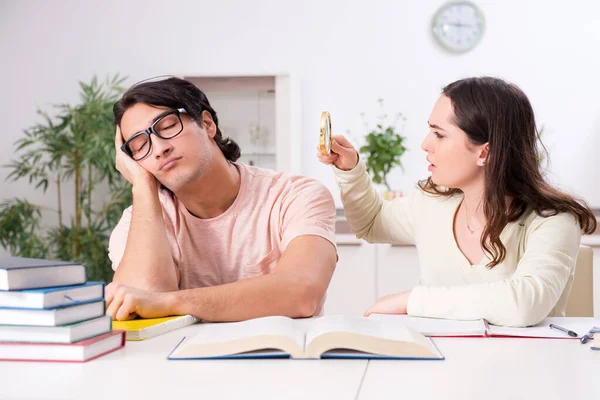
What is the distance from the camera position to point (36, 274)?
4.09ft

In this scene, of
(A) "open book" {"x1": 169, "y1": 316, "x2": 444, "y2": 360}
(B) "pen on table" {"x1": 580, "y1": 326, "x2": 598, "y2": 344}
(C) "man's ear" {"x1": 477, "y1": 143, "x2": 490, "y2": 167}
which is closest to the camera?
(A) "open book" {"x1": 169, "y1": 316, "x2": 444, "y2": 360}

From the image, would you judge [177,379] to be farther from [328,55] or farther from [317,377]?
[328,55]

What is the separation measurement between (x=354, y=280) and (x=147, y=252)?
254 centimetres

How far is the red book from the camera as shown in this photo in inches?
48.0

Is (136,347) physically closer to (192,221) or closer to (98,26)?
(192,221)

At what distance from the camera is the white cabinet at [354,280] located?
4.36 meters

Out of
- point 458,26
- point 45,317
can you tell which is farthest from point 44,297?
point 458,26

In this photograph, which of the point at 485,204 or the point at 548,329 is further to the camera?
the point at 485,204

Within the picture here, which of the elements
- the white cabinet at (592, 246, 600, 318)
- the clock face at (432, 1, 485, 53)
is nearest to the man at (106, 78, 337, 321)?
the white cabinet at (592, 246, 600, 318)

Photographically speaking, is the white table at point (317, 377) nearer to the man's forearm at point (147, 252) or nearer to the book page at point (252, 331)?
the book page at point (252, 331)

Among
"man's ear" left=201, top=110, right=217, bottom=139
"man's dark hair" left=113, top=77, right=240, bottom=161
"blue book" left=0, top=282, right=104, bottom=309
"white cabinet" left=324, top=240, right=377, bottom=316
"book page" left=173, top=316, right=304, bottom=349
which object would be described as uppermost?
"man's dark hair" left=113, top=77, right=240, bottom=161

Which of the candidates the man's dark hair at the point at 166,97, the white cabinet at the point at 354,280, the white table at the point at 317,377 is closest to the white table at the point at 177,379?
the white table at the point at 317,377

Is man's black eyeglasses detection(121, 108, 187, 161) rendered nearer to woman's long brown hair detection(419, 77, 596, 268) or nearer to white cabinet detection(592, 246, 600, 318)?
woman's long brown hair detection(419, 77, 596, 268)

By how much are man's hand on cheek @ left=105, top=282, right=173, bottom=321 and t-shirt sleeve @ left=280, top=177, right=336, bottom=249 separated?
1.58 ft
